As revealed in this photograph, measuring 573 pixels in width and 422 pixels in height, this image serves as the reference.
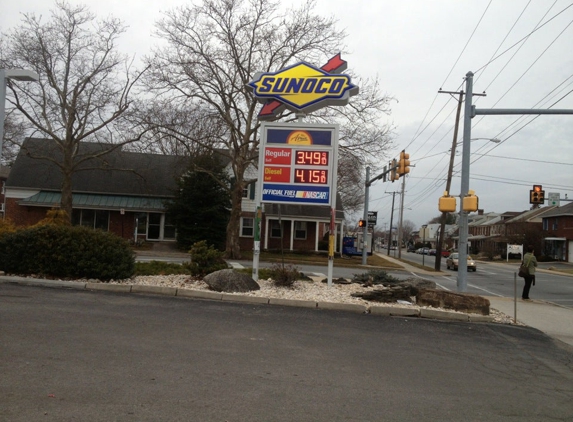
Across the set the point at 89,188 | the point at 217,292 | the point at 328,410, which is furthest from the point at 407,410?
the point at 89,188

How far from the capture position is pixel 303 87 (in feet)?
52.3

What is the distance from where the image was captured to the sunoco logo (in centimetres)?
1569

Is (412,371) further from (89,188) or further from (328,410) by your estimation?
(89,188)

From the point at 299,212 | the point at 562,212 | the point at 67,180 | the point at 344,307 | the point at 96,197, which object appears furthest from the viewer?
the point at 562,212

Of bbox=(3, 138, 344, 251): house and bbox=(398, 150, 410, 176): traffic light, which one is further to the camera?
bbox=(3, 138, 344, 251): house

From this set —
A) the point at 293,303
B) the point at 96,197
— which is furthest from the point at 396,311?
the point at 96,197

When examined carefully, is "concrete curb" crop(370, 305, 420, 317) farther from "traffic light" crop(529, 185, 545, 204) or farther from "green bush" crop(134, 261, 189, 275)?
"traffic light" crop(529, 185, 545, 204)

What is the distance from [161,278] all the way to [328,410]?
9789 mm

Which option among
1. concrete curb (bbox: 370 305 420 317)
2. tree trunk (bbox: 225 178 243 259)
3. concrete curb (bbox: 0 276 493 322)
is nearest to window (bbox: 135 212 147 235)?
tree trunk (bbox: 225 178 243 259)

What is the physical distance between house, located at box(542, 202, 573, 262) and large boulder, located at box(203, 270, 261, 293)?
58438 mm

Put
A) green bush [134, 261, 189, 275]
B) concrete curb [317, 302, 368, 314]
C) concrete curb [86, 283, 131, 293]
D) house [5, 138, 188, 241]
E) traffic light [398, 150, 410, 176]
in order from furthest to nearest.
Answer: house [5, 138, 188, 241]
traffic light [398, 150, 410, 176]
green bush [134, 261, 189, 275]
concrete curb [86, 283, 131, 293]
concrete curb [317, 302, 368, 314]

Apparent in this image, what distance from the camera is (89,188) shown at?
1556 inches

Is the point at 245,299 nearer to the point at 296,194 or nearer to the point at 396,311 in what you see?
the point at 396,311

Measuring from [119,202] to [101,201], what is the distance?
1.26 metres
